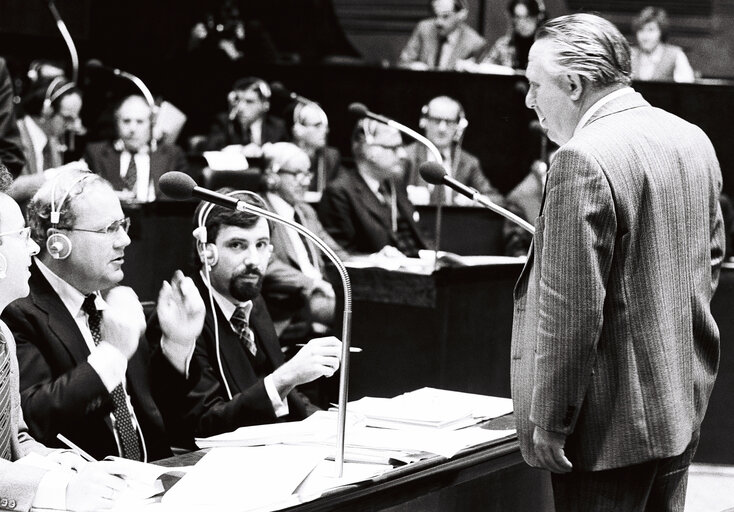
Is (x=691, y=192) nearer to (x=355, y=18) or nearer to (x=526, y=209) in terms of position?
(x=526, y=209)

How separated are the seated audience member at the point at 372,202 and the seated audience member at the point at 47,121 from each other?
5.81 feet

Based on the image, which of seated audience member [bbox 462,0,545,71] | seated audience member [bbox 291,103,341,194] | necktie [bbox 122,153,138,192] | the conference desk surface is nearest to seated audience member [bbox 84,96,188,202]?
necktie [bbox 122,153,138,192]

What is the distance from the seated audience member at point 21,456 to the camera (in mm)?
1875

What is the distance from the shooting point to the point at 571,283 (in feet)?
6.59

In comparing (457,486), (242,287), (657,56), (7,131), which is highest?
(657,56)

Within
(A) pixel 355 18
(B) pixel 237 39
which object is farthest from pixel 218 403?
(A) pixel 355 18

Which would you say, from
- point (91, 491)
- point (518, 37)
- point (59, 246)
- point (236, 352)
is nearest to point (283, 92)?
point (518, 37)

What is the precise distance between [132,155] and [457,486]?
5.04 m

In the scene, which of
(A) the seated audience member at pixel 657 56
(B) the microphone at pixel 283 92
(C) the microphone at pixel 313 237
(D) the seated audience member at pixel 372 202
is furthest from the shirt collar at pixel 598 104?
(A) the seated audience member at pixel 657 56

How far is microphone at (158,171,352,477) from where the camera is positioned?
83.6 inches

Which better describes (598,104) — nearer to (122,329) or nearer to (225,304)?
(122,329)

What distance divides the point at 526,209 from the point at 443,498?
4908mm

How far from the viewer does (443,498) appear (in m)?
2.36

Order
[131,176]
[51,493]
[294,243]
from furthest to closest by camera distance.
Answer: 1. [131,176]
2. [294,243]
3. [51,493]
